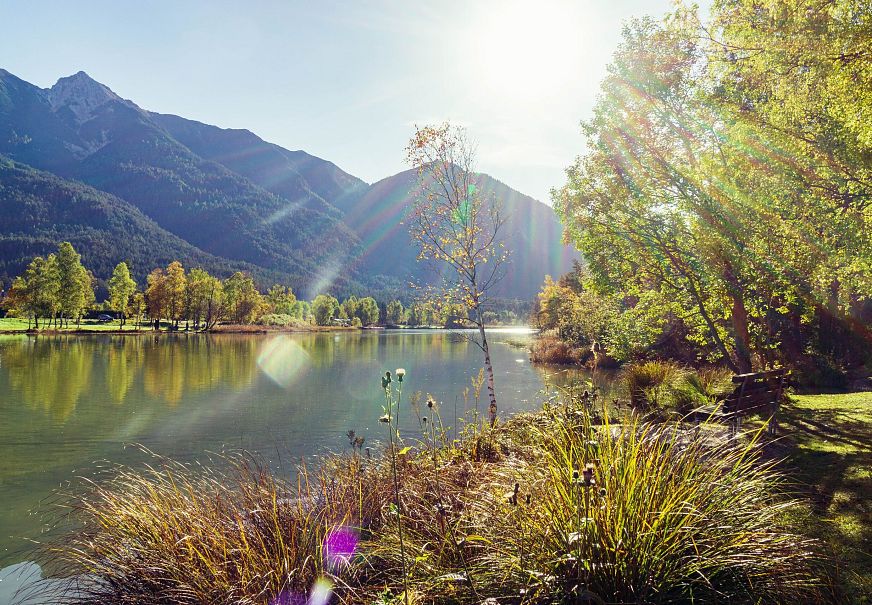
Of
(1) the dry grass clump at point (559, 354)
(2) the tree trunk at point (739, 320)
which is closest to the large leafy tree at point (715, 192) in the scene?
(2) the tree trunk at point (739, 320)

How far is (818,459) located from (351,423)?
1225 centimetres

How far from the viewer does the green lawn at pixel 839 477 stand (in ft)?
11.7

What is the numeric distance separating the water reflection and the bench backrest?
524 cm

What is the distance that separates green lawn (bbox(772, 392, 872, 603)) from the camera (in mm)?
3580

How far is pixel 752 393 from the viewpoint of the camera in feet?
26.1

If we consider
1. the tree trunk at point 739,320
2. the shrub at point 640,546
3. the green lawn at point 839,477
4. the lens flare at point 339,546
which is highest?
the tree trunk at point 739,320

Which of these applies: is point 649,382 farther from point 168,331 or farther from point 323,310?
point 323,310

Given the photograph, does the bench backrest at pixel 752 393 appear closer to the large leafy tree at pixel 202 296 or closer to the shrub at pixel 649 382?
the shrub at pixel 649 382

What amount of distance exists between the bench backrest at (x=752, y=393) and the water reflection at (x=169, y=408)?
17.2 ft

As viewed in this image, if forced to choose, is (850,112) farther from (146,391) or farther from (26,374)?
(26,374)

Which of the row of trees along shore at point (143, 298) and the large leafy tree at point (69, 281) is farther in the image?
the large leafy tree at point (69, 281)

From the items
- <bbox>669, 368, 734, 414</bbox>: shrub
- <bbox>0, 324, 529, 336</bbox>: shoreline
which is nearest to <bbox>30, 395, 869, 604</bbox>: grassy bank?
<bbox>669, 368, 734, 414</bbox>: shrub

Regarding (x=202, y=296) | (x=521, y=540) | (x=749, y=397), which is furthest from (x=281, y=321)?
(x=521, y=540)

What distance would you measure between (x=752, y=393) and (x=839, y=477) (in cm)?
249
